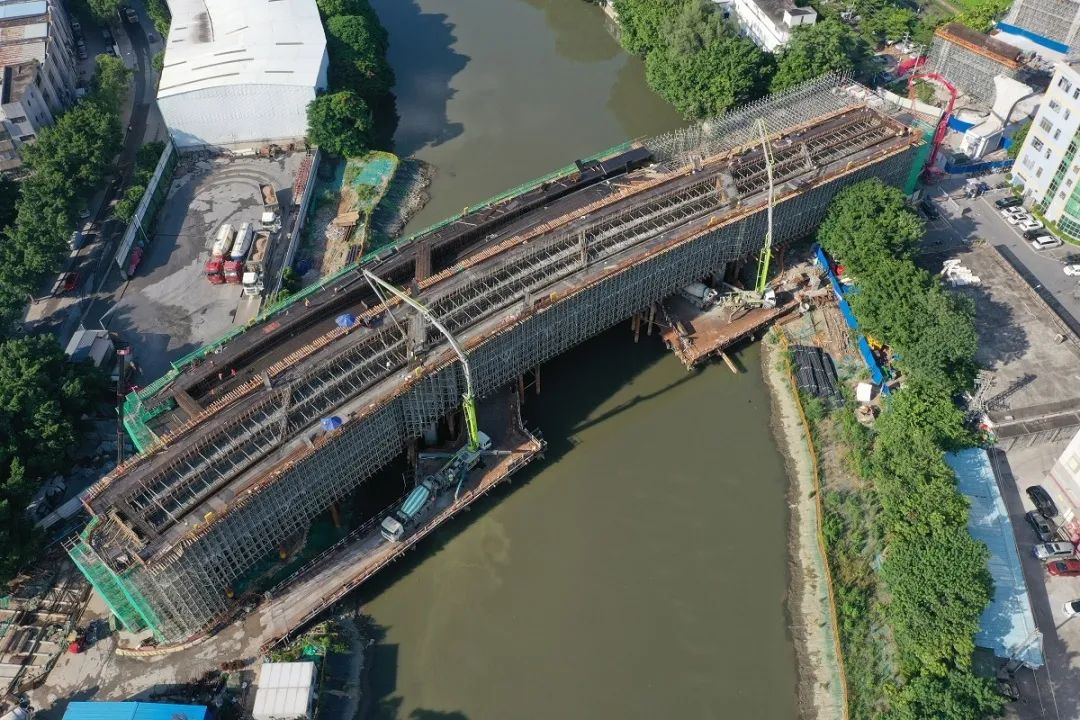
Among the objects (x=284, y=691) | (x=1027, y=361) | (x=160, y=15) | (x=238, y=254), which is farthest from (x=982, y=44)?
(x=160, y=15)

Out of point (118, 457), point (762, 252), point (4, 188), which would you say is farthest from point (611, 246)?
point (4, 188)

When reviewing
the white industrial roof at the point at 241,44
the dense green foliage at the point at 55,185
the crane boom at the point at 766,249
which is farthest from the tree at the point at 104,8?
the crane boom at the point at 766,249

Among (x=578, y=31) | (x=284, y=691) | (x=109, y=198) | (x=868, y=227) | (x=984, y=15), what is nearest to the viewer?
(x=284, y=691)

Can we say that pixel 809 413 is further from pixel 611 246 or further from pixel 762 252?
pixel 611 246

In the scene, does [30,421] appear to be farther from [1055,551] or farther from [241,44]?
[1055,551]

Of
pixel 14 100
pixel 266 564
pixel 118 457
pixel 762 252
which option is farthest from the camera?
pixel 14 100

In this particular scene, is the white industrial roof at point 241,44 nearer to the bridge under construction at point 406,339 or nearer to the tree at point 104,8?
the tree at point 104,8

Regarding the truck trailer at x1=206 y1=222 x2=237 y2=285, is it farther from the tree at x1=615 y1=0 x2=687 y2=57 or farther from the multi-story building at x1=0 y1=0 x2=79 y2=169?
the tree at x1=615 y1=0 x2=687 y2=57
